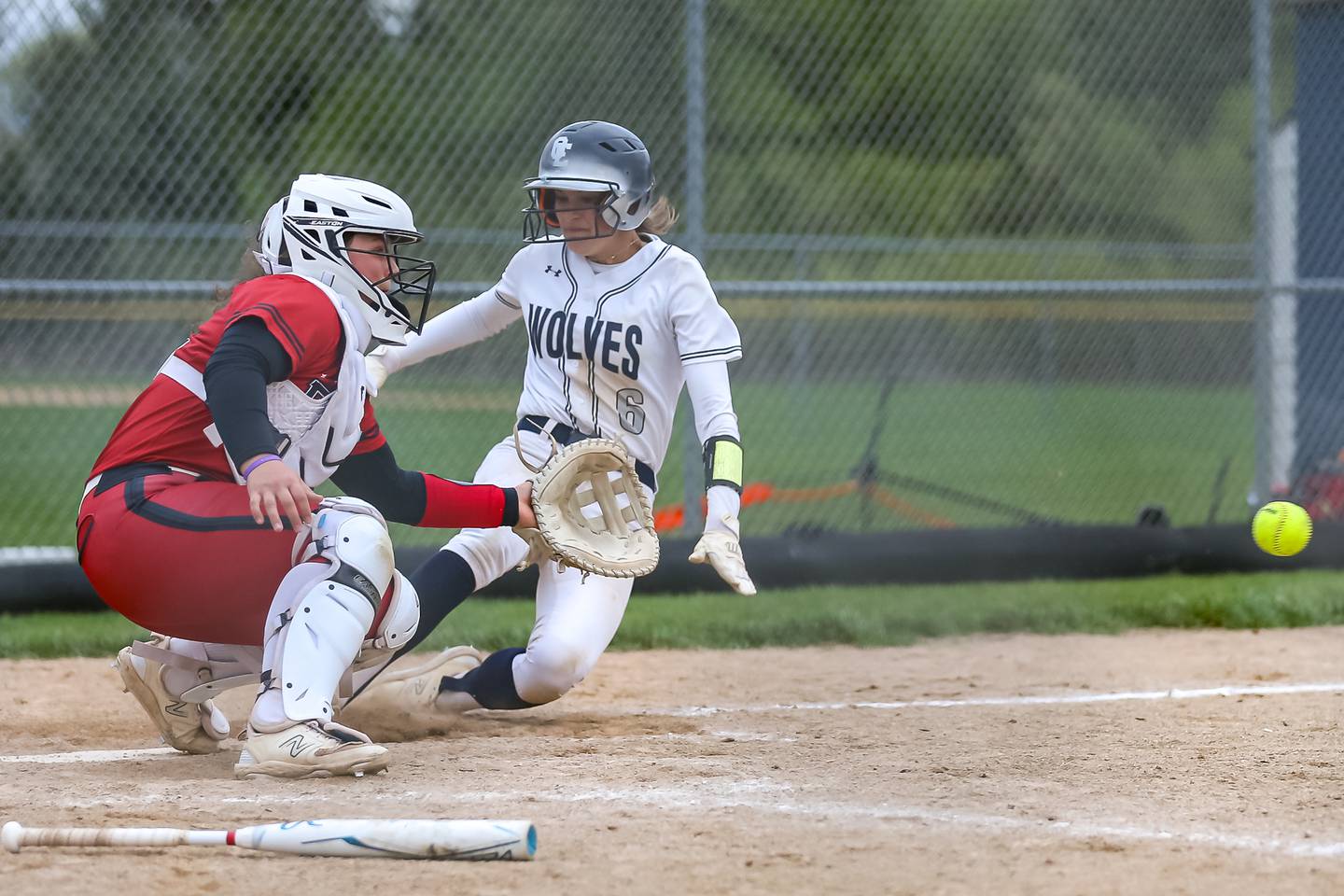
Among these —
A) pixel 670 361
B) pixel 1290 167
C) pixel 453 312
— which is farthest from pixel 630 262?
pixel 1290 167

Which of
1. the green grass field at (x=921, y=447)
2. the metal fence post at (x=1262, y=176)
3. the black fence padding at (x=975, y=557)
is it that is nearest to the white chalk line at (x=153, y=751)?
the black fence padding at (x=975, y=557)

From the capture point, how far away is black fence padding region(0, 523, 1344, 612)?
654 centimetres

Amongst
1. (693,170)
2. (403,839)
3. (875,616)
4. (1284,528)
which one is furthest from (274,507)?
(693,170)

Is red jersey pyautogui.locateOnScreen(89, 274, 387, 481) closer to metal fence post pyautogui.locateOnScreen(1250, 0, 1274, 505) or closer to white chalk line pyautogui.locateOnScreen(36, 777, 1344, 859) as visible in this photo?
white chalk line pyautogui.locateOnScreen(36, 777, 1344, 859)

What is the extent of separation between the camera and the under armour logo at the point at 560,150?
4109 millimetres

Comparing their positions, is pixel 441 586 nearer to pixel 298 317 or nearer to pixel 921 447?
pixel 298 317

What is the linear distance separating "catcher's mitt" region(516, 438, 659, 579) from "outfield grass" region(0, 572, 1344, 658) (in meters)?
1.56

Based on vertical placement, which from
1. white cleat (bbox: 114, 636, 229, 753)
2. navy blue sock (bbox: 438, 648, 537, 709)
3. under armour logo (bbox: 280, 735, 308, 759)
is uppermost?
navy blue sock (bbox: 438, 648, 537, 709)

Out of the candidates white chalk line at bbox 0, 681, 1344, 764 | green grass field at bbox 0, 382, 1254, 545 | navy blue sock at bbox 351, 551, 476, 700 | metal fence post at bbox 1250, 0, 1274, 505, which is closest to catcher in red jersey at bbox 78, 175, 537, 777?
navy blue sock at bbox 351, 551, 476, 700

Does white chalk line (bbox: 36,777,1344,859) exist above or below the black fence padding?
below

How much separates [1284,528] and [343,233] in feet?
11.5

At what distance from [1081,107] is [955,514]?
99.7 inches

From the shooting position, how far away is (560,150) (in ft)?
13.5

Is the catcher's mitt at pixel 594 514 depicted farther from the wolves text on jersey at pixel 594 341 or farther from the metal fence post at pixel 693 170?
the metal fence post at pixel 693 170
